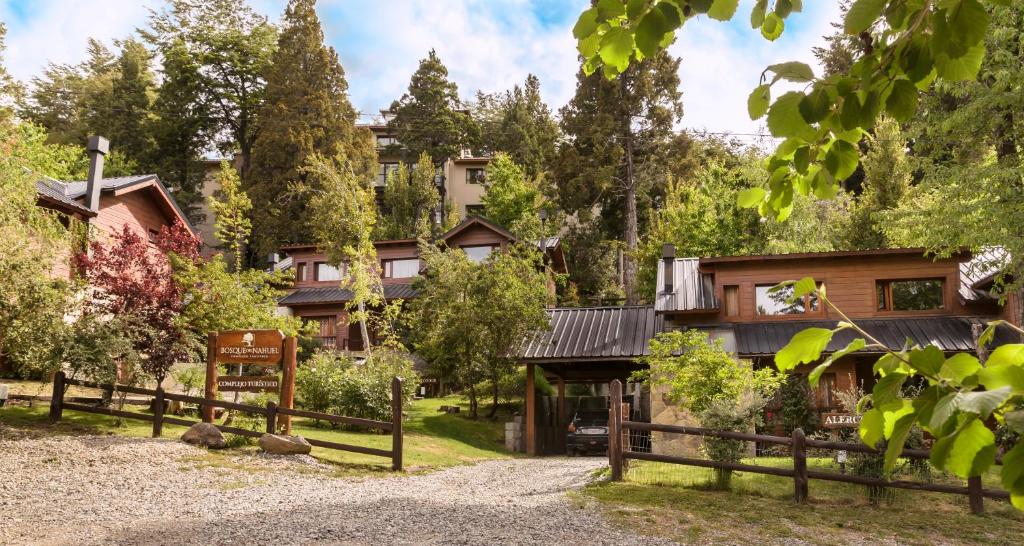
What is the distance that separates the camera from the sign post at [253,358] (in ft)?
52.5

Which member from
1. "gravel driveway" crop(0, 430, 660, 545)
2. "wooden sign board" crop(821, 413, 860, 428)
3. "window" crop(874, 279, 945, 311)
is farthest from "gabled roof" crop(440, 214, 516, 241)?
"wooden sign board" crop(821, 413, 860, 428)

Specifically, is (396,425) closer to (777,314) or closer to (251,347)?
(251,347)

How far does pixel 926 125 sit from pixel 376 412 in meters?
14.2

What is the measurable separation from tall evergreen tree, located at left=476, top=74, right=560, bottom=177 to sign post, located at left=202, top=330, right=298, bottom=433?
112ft

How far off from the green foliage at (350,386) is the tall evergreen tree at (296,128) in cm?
2144

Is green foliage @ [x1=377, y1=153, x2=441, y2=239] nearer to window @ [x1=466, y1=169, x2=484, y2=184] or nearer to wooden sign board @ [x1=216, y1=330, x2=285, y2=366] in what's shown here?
window @ [x1=466, y1=169, x2=484, y2=184]

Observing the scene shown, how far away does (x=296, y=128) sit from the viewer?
42.2 m

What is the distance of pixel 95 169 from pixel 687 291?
1935 centimetres

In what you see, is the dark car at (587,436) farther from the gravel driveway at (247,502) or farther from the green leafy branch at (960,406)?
the green leafy branch at (960,406)

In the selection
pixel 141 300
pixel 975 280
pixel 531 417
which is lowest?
pixel 531 417

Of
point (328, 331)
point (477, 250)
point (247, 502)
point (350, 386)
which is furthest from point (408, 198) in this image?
point (247, 502)

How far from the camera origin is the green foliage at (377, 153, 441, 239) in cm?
4650

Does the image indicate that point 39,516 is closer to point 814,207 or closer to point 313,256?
point 313,256

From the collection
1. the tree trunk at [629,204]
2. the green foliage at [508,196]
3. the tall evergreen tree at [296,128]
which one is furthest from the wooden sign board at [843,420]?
the tall evergreen tree at [296,128]
